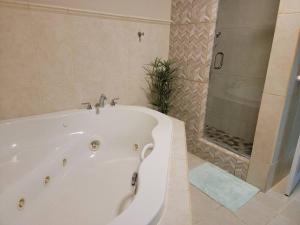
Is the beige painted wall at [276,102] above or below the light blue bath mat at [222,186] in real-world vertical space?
above

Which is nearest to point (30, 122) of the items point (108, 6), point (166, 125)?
point (166, 125)

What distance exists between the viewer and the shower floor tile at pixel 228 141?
2183 mm

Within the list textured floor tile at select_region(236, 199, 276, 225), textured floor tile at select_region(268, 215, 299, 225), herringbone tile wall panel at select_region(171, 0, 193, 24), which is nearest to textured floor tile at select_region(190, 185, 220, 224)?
textured floor tile at select_region(236, 199, 276, 225)

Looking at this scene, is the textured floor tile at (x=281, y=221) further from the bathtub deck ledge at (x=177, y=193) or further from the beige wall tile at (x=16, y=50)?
the beige wall tile at (x=16, y=50)

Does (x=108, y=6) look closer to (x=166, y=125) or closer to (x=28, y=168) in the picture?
(x=166, y=125)


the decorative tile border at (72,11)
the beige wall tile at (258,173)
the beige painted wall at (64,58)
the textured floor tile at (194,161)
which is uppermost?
the decorative tile border at (72,11)

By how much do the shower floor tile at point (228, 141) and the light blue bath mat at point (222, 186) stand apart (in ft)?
0.90

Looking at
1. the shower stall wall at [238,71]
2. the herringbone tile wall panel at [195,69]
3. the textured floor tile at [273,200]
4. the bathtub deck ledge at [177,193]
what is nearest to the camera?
the bathtub deck ledge at [177,193]

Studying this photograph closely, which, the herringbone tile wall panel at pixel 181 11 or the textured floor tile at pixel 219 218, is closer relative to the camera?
the textured floor tile at pixel 219 218

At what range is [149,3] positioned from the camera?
2.25 metres

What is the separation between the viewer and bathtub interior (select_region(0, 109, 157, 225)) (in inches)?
52.9

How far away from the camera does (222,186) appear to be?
1932mm

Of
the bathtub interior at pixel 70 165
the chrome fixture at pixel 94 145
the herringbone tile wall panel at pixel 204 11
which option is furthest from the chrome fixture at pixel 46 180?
the herringbone tile wall panel at pixel 204 11

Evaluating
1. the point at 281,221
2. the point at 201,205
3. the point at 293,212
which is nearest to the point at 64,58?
the point at 201,205
